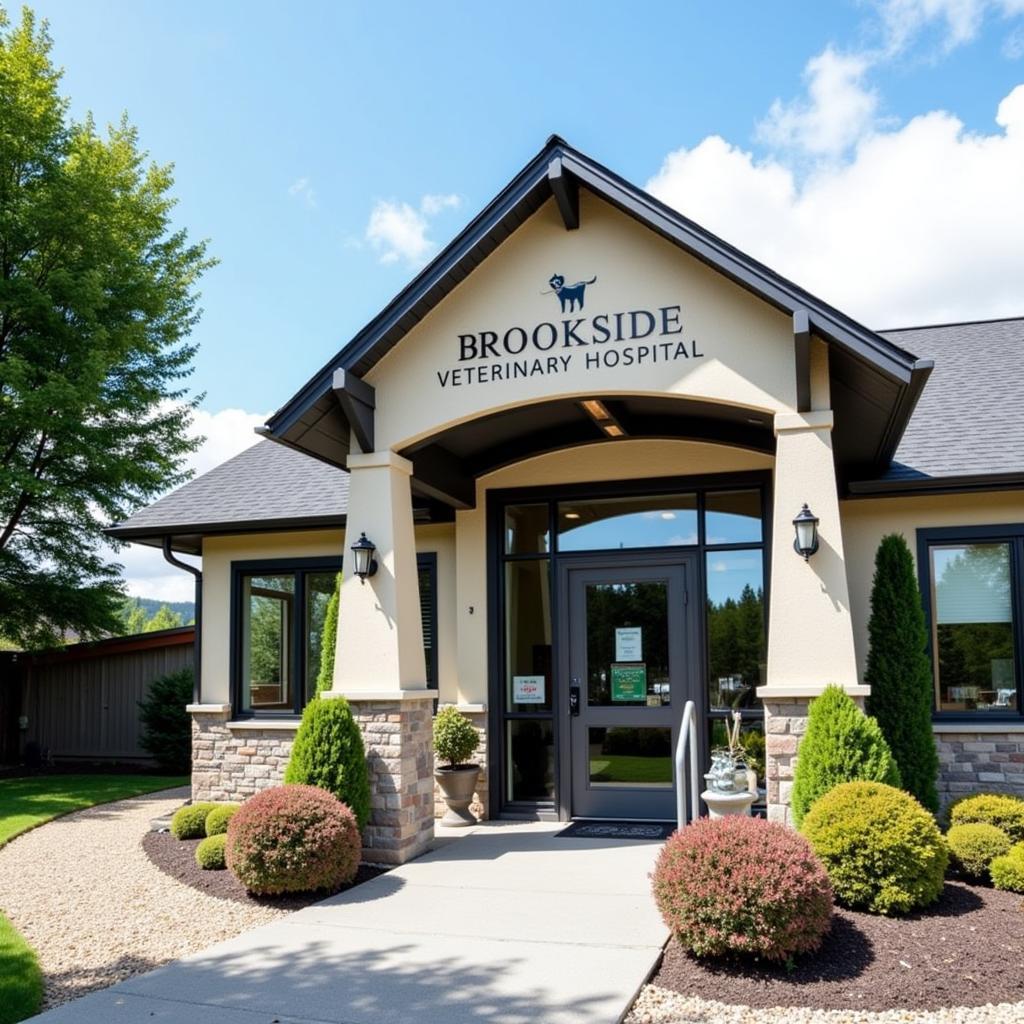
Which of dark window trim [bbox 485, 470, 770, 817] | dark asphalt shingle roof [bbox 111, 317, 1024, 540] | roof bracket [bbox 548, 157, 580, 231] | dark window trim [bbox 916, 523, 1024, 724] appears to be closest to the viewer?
roof bracket [bbox 548, 157, 580, 231]

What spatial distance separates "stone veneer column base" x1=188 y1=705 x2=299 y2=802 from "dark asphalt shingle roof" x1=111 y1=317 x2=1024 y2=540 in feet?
7.42

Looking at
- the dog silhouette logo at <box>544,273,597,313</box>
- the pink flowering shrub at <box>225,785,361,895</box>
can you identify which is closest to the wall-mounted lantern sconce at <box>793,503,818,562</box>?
the dog silhouette logo at <box>544,273,597,313</box>

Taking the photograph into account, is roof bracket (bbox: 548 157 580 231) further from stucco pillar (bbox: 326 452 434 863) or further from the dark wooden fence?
the dark wooden fence

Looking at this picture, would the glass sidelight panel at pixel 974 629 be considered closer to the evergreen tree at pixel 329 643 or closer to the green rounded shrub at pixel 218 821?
the evergreen tree at pixel 329 643

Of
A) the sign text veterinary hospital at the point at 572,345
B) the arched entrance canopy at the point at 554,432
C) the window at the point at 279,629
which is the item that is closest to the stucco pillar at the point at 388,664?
the arched entrance canopy at the point at 554,432

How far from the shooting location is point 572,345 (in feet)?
26.5

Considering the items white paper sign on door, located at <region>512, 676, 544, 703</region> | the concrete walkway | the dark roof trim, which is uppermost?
the dark roof trim

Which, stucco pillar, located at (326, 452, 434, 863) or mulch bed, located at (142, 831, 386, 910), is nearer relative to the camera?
mulch bed, located at (142, 831, 386, 910)

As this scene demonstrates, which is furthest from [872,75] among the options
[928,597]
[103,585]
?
[103,585]

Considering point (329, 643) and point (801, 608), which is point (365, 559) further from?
point (801, 608)

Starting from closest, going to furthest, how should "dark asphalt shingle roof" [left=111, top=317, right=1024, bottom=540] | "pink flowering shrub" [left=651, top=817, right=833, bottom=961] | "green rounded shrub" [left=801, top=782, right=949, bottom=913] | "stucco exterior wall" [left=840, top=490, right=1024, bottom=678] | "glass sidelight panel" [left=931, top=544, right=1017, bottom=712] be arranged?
1. "pink flowering shrub" [left=651, top=817, right=833, bottom=961]
2. "green rounded shrub" [left=801, top=782, right=949, bottom=913]
3. "glass sidelight panel" [left=931, top=544, right=1017, bottom=712]
4. "stucco exterior wall" [left=840, top=490, right=1024, bottom=678]
5. "dark asphalt shingle roof" [left=111, top=317, right=1024, bottom=540]

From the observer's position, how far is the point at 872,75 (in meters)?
9.98

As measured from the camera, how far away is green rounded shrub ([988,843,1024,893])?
656 centimetres

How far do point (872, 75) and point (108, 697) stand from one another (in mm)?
15430
